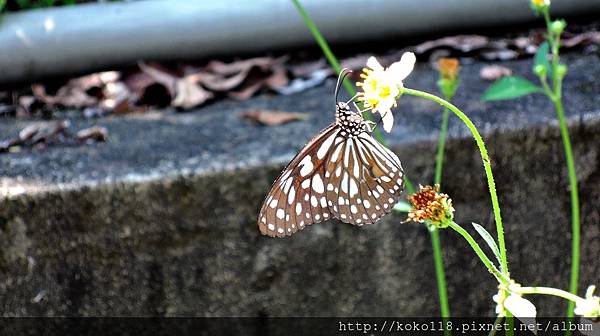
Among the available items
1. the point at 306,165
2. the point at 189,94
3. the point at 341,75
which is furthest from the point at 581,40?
the point at 341,75

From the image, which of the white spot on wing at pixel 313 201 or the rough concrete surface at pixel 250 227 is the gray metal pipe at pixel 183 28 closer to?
the rough concrete surface at pixel 250 227

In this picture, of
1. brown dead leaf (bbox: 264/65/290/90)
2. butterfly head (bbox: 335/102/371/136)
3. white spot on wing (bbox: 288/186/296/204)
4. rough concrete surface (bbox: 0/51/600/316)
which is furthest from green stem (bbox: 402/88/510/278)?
brown dead leaf (bbox: 264/65/290/90)

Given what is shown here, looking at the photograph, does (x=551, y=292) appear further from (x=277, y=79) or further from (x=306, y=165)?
(x=277, y=79)

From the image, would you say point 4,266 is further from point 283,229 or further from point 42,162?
point 283,229

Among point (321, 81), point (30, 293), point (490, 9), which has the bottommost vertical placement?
point (30, 293)

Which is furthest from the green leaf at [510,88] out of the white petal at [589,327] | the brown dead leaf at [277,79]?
the brown dead leaf at [277,79]

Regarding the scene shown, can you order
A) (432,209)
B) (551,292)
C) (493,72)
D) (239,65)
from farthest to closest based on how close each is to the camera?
(239,65), (493,72), (432,209), (551,292)

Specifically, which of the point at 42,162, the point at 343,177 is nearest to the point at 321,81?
the point at 42,162

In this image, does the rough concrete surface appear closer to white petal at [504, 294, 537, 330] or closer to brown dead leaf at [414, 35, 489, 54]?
brown dead leaf at [414, 35, 489, 54]
